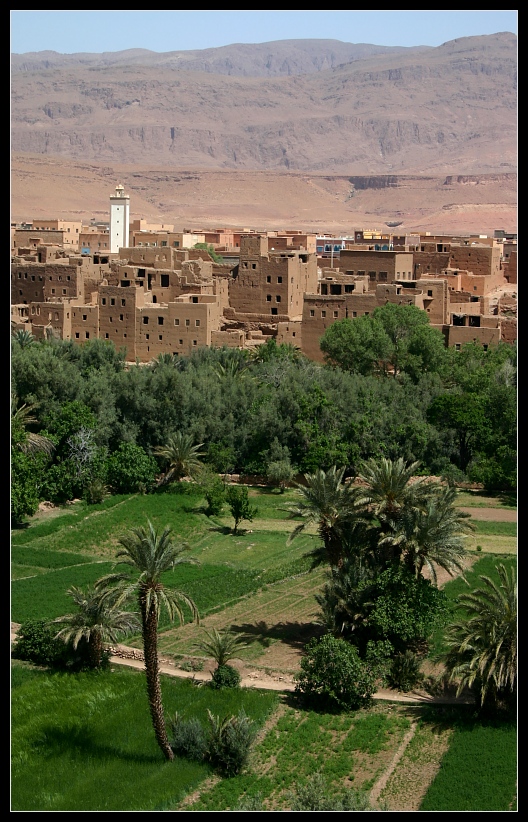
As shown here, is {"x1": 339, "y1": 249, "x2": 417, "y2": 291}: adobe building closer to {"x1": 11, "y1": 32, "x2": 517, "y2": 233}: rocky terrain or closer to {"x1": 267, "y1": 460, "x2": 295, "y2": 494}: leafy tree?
{"x1": 267, "y1": 460, "x2": 295, "y2": 494}: leafy tree

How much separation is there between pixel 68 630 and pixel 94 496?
961 cm

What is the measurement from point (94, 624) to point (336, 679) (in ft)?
12.8

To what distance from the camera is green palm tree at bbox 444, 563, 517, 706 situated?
17.7 meters

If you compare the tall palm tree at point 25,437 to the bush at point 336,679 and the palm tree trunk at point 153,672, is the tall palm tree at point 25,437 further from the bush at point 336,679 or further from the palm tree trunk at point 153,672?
the palm tree trunk at point 153,672

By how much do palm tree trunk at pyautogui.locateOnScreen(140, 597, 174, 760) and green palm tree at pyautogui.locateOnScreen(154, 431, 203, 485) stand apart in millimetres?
13719

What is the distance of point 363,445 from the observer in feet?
104

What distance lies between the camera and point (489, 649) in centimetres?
1794

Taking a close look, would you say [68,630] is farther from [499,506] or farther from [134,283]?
[134,283]

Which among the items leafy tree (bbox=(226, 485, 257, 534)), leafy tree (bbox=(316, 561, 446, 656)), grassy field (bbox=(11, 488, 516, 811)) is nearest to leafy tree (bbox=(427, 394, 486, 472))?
leafy tree (bbox=(226, 485, 257, 534))

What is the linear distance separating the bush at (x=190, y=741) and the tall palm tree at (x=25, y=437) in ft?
43.2

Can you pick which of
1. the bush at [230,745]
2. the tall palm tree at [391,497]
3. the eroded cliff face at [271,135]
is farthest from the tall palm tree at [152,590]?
the eroded cliff face at [271,135]

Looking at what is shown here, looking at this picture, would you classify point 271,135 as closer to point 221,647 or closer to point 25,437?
point 25,437
